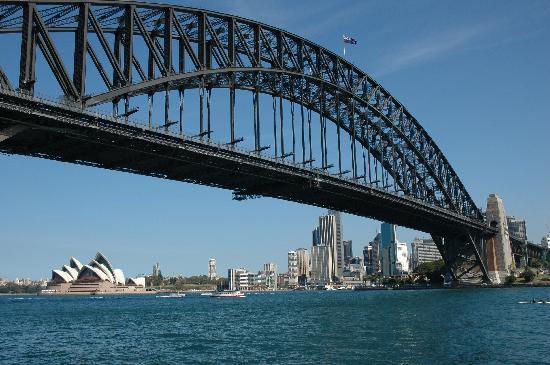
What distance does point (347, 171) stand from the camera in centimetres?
8256

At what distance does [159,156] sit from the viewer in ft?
183

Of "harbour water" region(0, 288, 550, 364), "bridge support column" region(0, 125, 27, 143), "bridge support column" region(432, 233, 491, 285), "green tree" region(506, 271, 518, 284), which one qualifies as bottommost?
"harbour water" region(0, 288, 550, 364)

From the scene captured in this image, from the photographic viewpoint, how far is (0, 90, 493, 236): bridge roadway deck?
44.6m

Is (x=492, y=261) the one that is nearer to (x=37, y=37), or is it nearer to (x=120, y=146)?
(x=120, y=146)

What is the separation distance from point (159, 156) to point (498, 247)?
99.6 meters

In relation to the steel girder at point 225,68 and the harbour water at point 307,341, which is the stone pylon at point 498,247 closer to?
the steel girder at point 225,68

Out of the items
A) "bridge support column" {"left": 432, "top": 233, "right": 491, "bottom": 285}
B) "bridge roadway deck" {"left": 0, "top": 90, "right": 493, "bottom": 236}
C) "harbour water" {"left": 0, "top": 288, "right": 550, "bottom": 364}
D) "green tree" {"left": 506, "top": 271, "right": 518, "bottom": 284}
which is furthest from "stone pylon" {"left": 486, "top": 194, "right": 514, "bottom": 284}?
"harbour water" {"left": 0, "top": 288, "right": 550, "bottom": 364}

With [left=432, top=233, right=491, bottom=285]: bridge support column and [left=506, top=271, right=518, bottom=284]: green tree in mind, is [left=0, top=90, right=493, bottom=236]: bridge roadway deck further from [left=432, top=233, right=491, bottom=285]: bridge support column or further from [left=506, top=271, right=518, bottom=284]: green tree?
[left=506, top=271, right=518, bottom=284]: green tree

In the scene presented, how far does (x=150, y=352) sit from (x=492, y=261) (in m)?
111

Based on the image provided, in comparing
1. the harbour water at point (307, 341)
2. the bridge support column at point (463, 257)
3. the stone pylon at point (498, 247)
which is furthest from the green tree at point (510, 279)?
the harbour water at point (307, 341)

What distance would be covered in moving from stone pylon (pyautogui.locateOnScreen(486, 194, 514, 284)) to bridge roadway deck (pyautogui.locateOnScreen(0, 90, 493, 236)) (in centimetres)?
Result: 4966

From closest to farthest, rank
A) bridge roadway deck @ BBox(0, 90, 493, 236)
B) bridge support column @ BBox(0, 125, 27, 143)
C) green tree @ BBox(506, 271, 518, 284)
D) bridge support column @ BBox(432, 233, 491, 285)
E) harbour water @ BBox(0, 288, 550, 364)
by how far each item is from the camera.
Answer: harbour water @ BBox(0, 288, 550, 364)
bridge support column @ BBox(0, 125, 27, 143)
bridge roadway deck @ BBox(0, 90, 493, 236)
bridge support column @ BBox(432, 233, 491, 285)
green tree @ BBox(506, 271, 518, 284)

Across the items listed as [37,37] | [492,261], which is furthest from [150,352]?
[492,261]

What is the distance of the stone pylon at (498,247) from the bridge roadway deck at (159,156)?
49.7m
